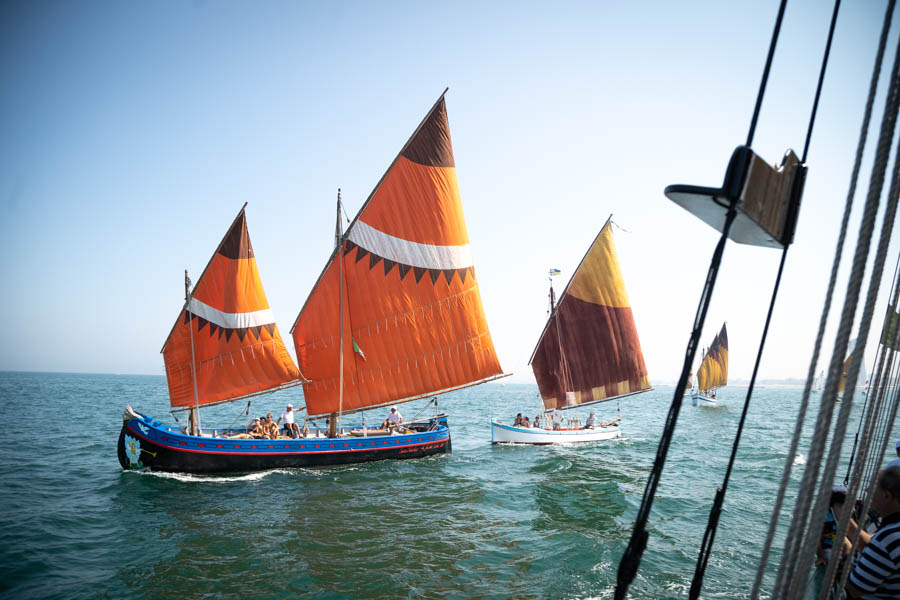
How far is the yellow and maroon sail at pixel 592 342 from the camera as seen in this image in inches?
1120

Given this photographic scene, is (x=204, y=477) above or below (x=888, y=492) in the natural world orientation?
below

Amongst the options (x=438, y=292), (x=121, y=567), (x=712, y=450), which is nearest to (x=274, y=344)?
(x=438, y=292)

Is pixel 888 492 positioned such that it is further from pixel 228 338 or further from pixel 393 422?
pixel 393 422

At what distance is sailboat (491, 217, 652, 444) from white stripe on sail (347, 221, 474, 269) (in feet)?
34.6

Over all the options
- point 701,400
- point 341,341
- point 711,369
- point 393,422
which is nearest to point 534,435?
point 393,422

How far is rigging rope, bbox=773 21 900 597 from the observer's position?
272cm

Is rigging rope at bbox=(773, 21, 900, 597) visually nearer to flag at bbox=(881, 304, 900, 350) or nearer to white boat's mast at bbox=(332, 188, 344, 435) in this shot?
flag at bbox=(881, 304, 900, 350)

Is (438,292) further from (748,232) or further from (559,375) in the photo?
(748,232)

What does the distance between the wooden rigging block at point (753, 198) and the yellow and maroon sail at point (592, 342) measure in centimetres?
2596

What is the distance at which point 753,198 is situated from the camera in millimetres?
2648

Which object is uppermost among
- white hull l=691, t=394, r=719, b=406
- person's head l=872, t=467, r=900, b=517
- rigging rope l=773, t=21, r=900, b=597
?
rigging rope l=773, t=21, r=900, b=597

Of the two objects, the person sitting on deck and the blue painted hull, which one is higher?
the person sitting on deck

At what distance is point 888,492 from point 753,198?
3.44 meters

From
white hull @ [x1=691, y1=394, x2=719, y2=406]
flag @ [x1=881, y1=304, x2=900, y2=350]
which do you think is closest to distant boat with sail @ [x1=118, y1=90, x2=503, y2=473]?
flag @ [x1=881, y1=304, x2=900, y2=350]
